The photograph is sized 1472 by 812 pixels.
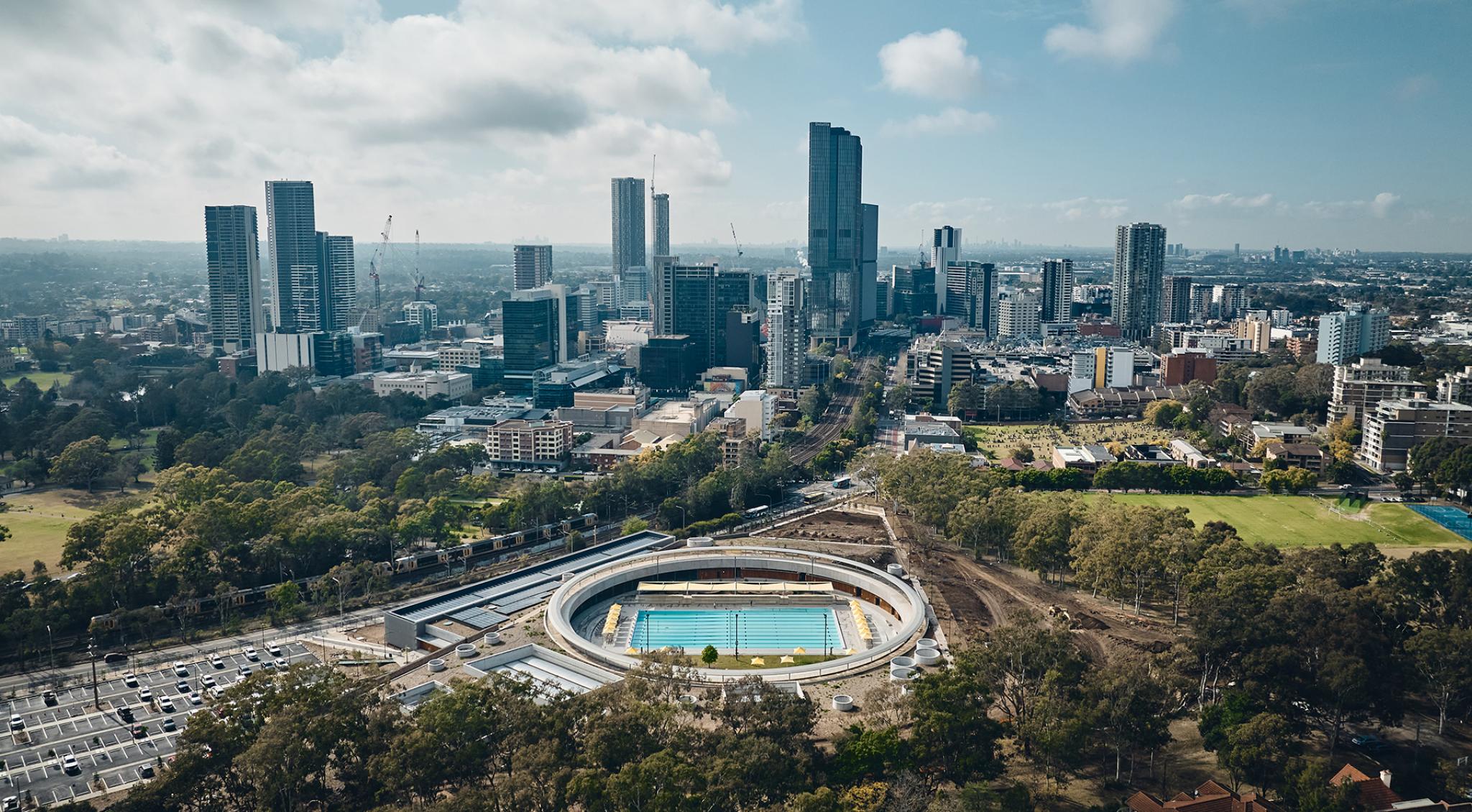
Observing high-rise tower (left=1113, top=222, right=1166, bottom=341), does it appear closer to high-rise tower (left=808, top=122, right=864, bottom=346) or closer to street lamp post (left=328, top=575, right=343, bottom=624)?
high-rise tower (left=808, top=122, right=864, bottom=346)

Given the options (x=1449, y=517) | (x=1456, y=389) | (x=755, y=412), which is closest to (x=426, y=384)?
(x=755, y=412)

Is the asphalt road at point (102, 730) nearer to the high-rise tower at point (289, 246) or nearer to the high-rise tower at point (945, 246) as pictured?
the high-rise tower at point (289, 246)

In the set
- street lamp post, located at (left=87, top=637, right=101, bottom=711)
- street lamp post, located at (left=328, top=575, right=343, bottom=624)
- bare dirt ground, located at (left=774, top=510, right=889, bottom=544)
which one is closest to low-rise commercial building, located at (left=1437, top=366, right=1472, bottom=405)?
bare dirt ground, located at (left=774, top=510, right=889, bottom=544)

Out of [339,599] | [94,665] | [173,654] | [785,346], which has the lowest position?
[173,654]

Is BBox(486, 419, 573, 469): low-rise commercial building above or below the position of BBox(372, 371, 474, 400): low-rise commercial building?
below

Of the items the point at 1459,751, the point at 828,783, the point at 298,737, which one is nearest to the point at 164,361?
the point at 298,737

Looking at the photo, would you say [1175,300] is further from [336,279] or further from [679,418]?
[336,279]

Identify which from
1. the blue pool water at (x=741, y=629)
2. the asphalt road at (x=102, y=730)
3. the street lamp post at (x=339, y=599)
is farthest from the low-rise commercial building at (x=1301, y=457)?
the asphalt road at (x=102, y=730)
